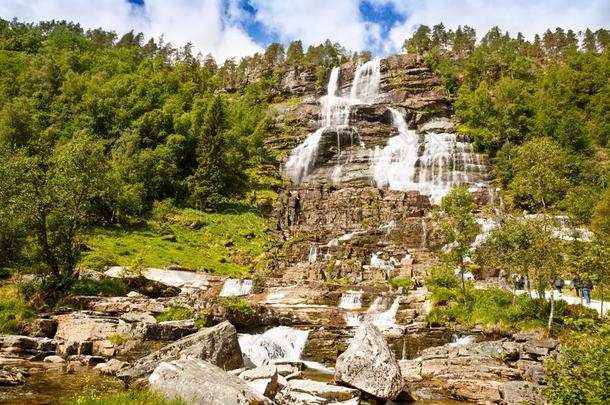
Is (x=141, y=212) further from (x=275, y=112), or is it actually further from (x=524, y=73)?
(x=524, y=73)

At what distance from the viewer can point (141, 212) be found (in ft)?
173

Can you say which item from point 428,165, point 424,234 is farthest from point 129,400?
point 428,165

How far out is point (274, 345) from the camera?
2125 cm

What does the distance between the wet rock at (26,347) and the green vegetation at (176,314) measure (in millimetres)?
5382

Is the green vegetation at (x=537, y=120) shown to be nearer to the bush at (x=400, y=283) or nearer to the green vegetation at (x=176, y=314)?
the bush at (x=400, y=283)

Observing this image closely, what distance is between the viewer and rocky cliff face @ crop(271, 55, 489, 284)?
143ft

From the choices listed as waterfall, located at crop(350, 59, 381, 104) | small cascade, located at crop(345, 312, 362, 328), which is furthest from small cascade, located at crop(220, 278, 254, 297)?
waterfall, located at crop(350, 59, 381, 104)

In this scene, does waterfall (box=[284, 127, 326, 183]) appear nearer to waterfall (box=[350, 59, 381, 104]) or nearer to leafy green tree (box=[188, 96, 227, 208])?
leafy green tree (box=[188, 96, 227, 208])

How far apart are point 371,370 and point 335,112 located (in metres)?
71.9

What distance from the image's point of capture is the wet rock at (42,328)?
781 inches

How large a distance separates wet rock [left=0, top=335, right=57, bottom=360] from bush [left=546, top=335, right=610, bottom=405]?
57.0 feet

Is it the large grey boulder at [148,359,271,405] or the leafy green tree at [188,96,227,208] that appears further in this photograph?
the leafy green tree at [188,96,227,208]

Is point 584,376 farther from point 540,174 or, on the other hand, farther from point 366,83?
point 366,83

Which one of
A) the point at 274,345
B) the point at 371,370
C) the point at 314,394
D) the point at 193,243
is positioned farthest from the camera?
the point at 193,243
